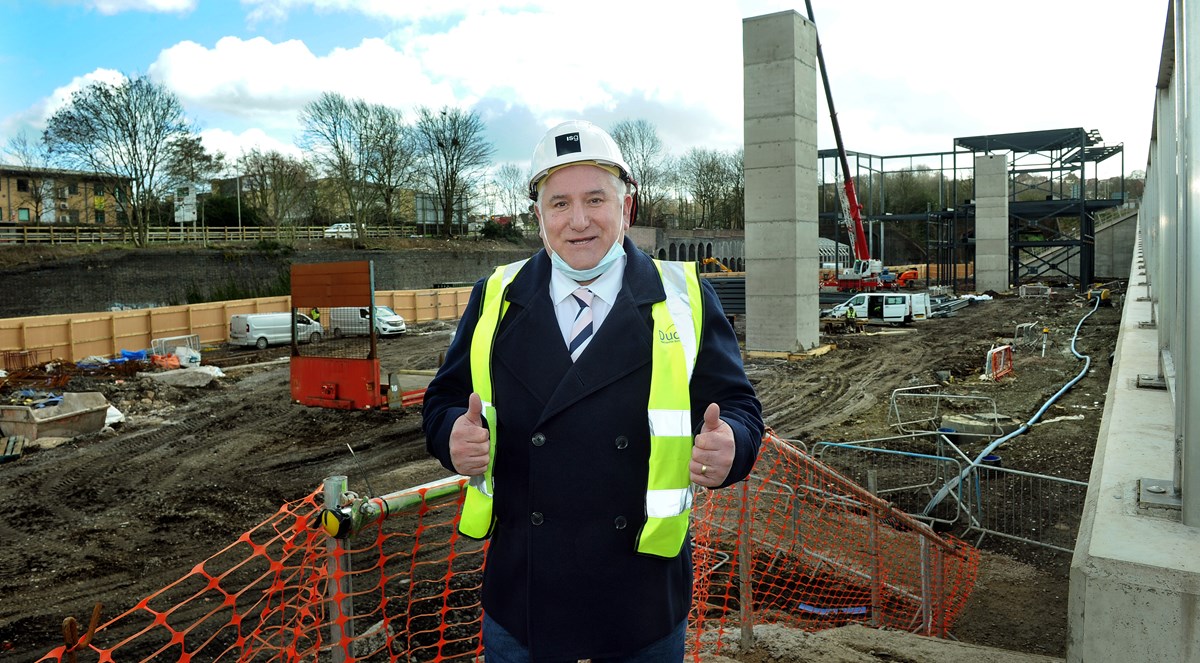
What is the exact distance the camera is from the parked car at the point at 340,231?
2226 inches

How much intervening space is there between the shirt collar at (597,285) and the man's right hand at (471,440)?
405 mm

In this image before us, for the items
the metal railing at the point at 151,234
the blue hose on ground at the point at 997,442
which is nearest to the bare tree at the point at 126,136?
the metal railing at the point at 151,234

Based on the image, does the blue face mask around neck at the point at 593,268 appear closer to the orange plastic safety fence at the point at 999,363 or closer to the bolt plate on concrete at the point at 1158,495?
the bolt plate on concrete at the point at 1158,495

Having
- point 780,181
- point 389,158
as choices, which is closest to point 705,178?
point 389,158

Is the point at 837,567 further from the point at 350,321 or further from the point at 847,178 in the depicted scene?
the point at 847,178

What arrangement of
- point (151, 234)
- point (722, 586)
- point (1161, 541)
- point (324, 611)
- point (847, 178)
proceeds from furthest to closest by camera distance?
point (151, 234) → point (847, 178) → point (722, 586) → point (324, 611) → point (1161, 541)

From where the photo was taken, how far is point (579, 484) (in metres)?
2.19

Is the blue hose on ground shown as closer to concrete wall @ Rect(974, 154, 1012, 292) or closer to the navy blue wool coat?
the navy blue wool coat

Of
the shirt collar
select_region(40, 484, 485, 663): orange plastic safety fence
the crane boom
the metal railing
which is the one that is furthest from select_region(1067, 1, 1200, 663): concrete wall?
the metal railing

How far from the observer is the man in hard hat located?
2.18m

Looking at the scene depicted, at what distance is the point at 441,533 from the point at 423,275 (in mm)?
45038

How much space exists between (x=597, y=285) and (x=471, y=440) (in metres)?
0.57

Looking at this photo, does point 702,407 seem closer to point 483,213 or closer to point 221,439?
point 221,439

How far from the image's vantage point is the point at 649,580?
2.23m
